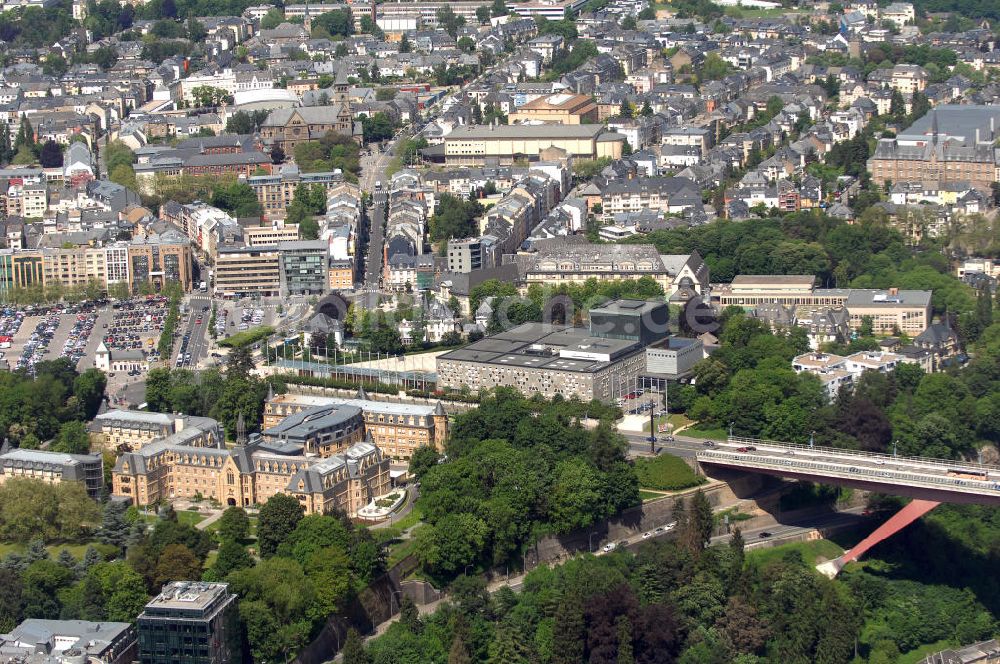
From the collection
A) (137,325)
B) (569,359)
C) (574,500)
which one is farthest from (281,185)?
(574,500)

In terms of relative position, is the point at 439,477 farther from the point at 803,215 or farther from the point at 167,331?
the point at 803,215

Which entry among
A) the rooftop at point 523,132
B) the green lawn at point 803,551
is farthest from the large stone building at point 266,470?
the rooftop at point 523,132

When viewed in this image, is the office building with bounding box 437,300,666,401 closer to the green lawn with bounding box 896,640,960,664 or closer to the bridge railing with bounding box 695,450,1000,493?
the bridge railing with bounding box 695,450,1000,493

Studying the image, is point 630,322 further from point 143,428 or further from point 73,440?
point 73,440

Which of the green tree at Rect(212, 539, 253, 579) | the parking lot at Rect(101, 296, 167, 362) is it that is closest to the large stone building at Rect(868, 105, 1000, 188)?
the parking lot at Rect(101, 296, 167, 362)

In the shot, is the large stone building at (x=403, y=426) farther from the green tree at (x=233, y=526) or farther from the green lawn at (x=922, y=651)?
the green lawn at (x=922, y=651)
